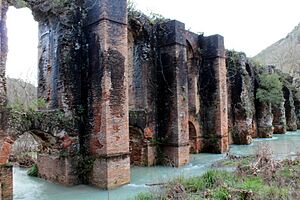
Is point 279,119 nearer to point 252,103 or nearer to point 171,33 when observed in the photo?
point 252,103

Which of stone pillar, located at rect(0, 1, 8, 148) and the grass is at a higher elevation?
stone pillar, located at rect(0, 1, 8, 148)

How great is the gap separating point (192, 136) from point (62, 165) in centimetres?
866

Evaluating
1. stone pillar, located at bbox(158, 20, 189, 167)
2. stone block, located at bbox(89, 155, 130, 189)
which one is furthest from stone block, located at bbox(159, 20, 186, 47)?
stone block, located at bbox(89, 155, 130, 189)

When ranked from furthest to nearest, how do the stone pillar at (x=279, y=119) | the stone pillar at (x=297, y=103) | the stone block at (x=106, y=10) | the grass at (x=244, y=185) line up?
the stone pillar at (x=297, y=103) < the stone pillar at (x=279, y=119) < the stone block at (x=106, y=10) < the grass at (x=244, y=185)

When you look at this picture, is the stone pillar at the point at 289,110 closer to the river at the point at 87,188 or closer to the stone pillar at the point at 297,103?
the stone pillar at the point at 297,103

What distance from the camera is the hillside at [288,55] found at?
49.0 m

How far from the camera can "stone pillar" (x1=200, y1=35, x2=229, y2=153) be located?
56.9ft

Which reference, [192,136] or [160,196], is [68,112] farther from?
[192,136]

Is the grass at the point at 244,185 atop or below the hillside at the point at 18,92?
below

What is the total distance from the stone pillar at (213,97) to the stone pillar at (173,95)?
352 cm

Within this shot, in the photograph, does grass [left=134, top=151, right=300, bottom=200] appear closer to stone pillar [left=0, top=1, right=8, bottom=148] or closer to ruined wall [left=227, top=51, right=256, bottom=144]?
stone pillar [left=0, top=1, right=8, bottom=148]

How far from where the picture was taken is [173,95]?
46.3 ft

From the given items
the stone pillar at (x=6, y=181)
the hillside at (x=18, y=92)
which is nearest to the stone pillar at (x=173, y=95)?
the hillside at (x=18, y=92)

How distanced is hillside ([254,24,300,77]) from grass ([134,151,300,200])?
3110 cm
